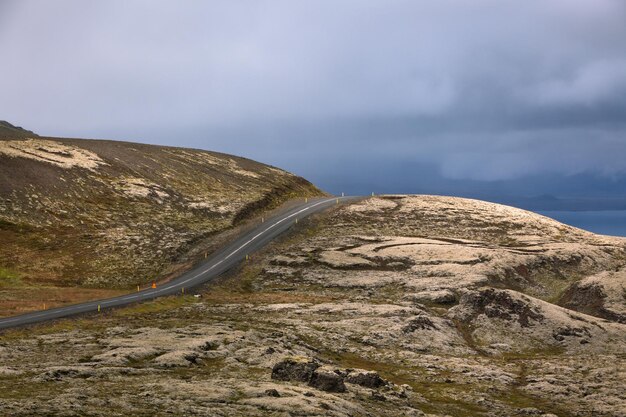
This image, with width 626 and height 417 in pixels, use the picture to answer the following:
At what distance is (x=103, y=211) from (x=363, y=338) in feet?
271

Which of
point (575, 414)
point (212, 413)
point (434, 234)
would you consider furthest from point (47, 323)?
point (434, 234)

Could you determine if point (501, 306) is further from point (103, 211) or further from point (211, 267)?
point (103, 211)

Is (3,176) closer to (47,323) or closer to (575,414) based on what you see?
(47,323)

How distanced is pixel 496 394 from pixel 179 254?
78.4 meters

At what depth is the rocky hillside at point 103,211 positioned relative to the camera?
107 metres

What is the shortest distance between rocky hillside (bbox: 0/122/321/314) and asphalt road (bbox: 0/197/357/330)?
5511 mm

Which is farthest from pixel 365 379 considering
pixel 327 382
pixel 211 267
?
pixel 211 267

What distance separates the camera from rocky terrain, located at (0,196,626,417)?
139ft

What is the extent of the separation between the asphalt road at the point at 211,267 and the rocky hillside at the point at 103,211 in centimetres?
551

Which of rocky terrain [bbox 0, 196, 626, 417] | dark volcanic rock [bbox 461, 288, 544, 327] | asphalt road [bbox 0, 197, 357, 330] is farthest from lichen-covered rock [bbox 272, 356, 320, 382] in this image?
dark volcanic rock [bbox 461, 288, 544, 327]

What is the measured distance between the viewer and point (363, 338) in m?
72.8

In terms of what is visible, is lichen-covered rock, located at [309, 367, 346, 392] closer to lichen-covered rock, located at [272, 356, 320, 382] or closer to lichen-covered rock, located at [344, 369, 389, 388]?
lichen-covered rock, located at [272, 356, 320, 382]

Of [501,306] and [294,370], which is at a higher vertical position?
[501,306]

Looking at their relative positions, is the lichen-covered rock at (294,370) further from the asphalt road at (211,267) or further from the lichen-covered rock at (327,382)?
the asphalt road at (211,267)
